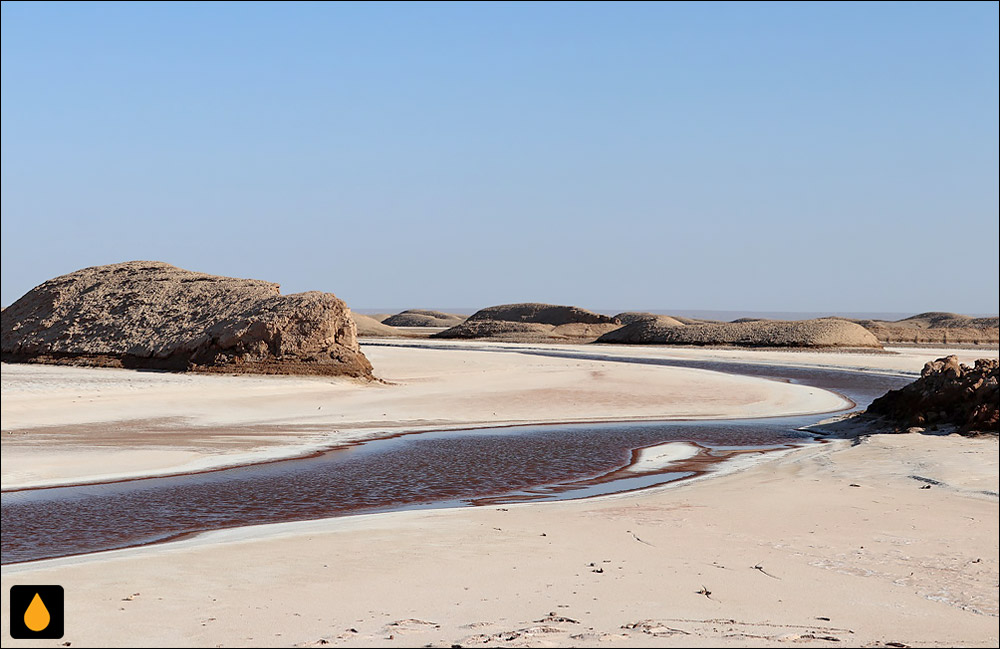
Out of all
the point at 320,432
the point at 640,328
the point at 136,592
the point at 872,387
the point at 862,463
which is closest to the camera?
the point at 136,592

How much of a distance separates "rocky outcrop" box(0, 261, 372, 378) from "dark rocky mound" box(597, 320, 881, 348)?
32.0 meters

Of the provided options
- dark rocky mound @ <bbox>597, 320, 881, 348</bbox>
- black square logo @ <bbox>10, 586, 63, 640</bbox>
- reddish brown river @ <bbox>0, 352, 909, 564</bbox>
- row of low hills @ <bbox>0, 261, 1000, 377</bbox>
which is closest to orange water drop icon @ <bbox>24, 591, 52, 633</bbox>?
black square logo @ <bbox>10, 586, 63, 640</bbox>

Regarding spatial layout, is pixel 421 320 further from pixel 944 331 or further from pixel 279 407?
pixel 279 407

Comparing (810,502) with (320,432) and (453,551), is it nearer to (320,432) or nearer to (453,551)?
(453,551)

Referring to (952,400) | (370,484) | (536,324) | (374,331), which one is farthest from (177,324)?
(536,324)

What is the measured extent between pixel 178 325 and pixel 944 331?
173ft

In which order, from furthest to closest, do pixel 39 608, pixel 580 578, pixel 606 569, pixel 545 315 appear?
pixel 545 315 → pixel 606 569 → pixel 580 578 → pixel 39 608

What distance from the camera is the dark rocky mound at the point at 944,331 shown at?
186 ft

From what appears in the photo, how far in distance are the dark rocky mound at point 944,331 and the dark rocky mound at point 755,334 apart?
27.7 ft

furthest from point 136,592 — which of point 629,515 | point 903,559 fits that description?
point 903,559

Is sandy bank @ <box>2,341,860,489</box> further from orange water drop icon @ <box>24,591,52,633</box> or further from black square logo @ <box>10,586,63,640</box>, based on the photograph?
orange water drop icon @ <box>24,591,52,633</box>

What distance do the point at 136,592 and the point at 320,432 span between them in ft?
30.5

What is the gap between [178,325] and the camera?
73.5ft

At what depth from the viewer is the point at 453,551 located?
6391mm
